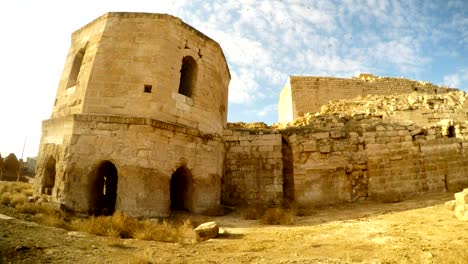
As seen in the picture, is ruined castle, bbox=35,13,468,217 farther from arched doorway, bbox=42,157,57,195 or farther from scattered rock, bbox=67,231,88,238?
scattered rock, bbox=67,231,88,238

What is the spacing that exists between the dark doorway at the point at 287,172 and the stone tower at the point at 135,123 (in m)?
2.24

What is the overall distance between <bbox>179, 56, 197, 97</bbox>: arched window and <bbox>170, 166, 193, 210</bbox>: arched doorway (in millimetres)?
2449

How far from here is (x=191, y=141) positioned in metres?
8.73

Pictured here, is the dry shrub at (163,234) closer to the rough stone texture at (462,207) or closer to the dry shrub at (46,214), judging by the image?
the dry shrub at (46,214)

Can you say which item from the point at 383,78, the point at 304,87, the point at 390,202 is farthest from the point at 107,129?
the point at 383,78

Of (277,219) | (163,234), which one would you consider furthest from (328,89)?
(163,234)

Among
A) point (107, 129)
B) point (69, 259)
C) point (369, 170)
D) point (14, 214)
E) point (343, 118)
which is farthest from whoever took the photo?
point (343, 118)

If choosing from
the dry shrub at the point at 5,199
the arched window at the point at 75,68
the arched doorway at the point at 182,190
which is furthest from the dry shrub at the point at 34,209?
the arched window at the point at 75,68

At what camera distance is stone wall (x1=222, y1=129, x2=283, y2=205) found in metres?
10.1

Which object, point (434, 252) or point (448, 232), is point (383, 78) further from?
point (434, 252)

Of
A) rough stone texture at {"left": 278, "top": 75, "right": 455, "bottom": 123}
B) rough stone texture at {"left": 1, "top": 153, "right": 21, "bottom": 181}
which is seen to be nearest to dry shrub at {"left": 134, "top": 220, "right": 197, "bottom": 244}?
rough stone texture at {"left": 278, "top": 75, "right": 455, "bottom": 123}

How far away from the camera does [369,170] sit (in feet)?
32.4

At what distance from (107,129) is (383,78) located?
1590 centimetres

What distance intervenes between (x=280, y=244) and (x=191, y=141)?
425 centimetres
